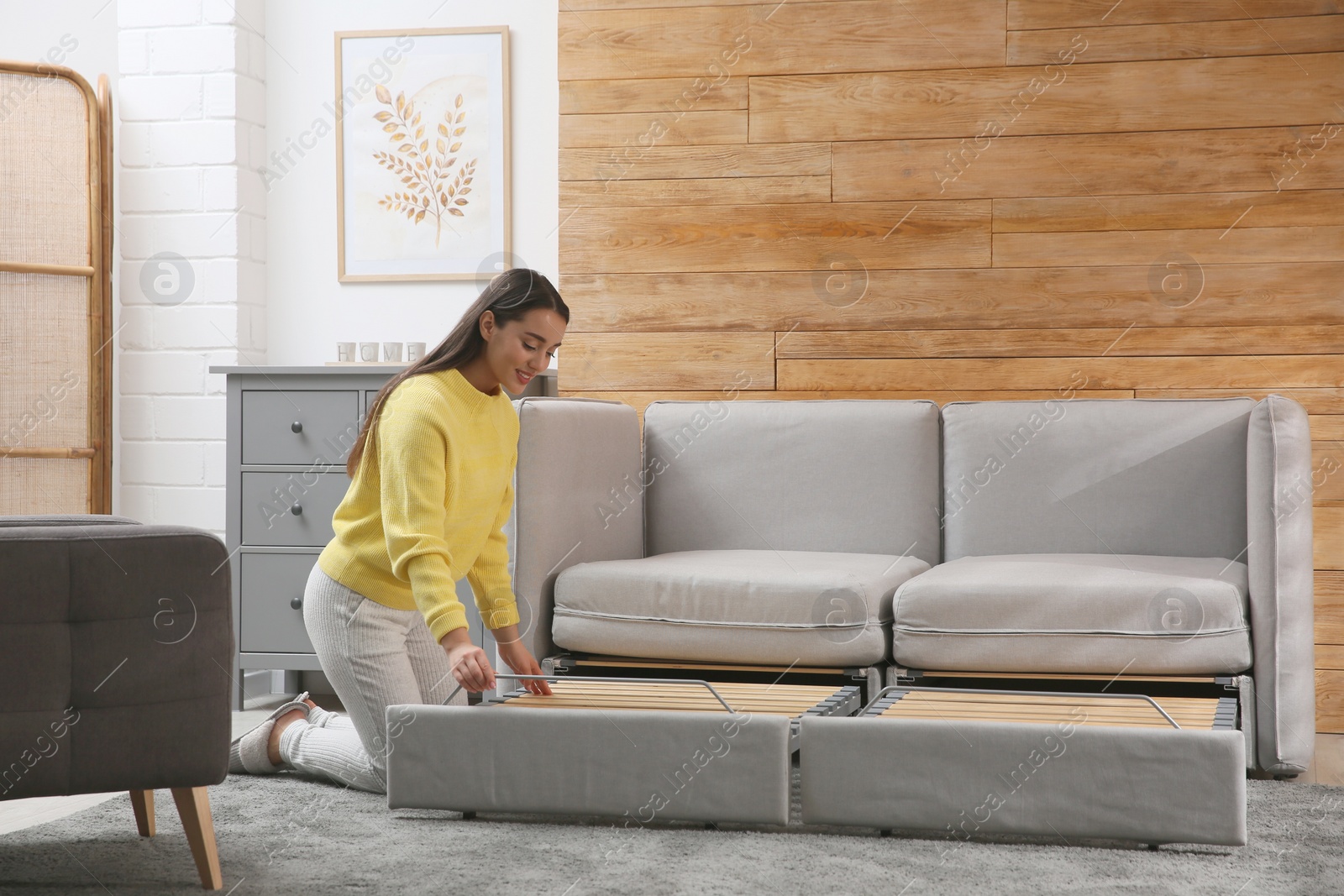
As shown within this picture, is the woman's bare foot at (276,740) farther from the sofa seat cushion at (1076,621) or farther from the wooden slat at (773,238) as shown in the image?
the wooden slat at (773,238)

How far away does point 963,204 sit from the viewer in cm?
308

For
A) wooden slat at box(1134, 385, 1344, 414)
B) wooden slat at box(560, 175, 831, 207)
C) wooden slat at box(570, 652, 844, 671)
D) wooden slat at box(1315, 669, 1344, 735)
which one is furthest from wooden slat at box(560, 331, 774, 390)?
wooden slat at box(1315, 669, 1344, 735)

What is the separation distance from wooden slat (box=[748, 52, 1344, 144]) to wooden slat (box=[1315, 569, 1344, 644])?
3.43ft

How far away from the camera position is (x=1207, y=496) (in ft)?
8.93

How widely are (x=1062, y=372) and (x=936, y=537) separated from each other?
538 millimetres

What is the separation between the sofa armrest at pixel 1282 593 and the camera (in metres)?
2.28

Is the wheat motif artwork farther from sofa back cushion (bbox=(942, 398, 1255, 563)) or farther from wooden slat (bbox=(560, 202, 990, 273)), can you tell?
sofa back cushion (bbox=(942, 398, 1255, 563))

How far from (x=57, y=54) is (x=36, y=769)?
112 inches

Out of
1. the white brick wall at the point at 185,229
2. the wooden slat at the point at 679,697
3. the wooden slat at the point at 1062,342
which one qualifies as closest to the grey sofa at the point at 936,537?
the wooden slat at the point at 679,697

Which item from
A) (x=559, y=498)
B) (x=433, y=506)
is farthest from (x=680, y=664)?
(x=433, y=506)

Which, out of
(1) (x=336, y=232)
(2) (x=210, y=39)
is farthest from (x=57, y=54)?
(1) (x=336, y=232)

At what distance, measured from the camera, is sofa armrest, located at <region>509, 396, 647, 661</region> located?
2.53 metres

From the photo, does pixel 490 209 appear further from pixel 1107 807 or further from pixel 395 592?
pixel 1107 807

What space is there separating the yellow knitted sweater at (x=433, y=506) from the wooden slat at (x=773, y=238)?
1.14m
